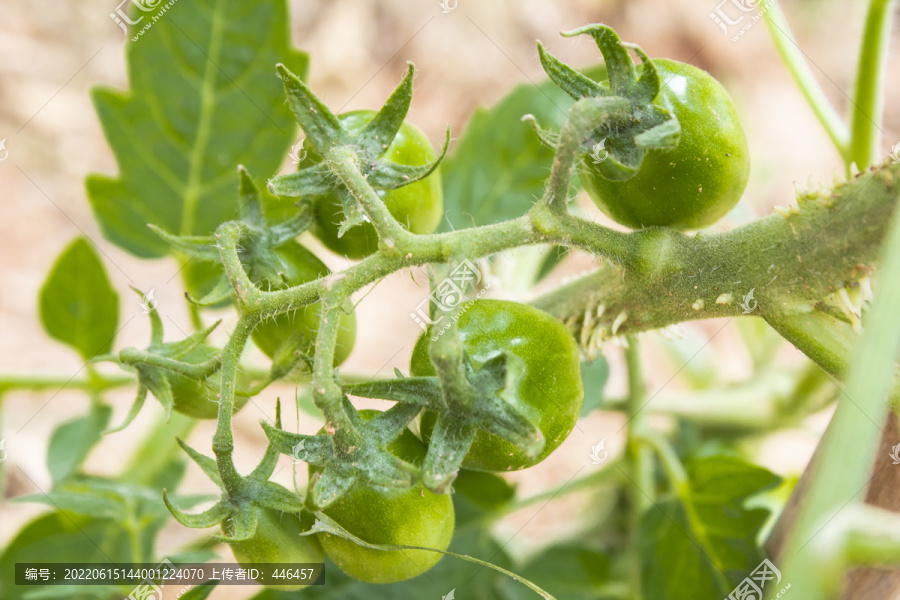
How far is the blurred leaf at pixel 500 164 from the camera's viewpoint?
1054 millimetres

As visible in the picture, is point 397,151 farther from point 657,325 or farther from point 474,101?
point 474,101

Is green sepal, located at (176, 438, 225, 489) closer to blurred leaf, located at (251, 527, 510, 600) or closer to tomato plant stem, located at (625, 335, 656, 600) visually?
blurred leaf, located at (251, 527, 510, 600)

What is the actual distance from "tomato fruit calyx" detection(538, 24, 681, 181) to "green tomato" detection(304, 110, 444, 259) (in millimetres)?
149

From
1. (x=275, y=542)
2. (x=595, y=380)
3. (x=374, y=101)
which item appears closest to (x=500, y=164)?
(x=595, y=380)

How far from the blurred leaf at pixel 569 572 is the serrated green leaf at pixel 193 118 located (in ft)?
2.25

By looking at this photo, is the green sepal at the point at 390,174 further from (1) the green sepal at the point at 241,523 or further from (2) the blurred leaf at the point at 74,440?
(2) the blurred leaf at the point at 74,440

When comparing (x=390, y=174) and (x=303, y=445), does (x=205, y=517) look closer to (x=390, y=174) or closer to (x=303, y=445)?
(x=303, y=445)

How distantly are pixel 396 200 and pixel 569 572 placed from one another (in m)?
0.70

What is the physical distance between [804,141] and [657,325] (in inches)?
73.1

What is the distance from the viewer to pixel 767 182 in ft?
6.83

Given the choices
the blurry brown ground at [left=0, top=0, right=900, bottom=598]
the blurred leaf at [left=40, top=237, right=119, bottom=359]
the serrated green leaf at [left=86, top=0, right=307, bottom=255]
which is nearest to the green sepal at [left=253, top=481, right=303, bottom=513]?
the serrated green leaf at [left=86, top=0, right=307, bottom=255]

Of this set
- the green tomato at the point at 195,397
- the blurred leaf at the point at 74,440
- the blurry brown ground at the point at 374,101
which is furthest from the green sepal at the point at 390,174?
the blurry brown ground at the point at 374,101

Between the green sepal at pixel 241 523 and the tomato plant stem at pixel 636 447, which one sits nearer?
the green sepal at pixel 241 523

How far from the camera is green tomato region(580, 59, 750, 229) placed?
0.55 metres
